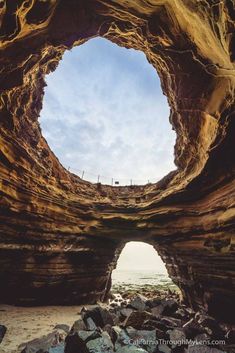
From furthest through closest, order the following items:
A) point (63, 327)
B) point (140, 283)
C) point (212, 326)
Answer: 1. point (140, 283)
2. point (212, 326)
3. point (63, 327)

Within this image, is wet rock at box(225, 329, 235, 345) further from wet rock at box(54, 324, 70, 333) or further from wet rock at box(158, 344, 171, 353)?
wet rock at box(54, 324, 70, 333)

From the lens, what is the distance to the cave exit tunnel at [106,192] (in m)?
6.50

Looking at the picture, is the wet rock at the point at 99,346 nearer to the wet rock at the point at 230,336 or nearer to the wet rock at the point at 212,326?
the wet rock at the point at 212,326

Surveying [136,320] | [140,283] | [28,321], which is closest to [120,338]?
[136,320]

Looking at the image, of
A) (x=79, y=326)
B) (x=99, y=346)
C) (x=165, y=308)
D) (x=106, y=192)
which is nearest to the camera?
(x=99, y=346)

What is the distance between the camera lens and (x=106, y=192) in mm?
16312

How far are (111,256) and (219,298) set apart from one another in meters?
7.07

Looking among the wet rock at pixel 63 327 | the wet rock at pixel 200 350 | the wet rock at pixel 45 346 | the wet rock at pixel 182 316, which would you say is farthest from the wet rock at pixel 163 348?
the wet rock at pixel 182 316

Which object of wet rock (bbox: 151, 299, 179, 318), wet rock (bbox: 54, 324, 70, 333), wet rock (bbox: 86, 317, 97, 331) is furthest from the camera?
wet rock (bbox: 151, 299, 179, 318)

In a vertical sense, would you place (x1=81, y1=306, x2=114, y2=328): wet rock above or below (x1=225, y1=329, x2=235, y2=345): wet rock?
above

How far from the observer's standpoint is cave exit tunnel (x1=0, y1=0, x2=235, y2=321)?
21.3ft

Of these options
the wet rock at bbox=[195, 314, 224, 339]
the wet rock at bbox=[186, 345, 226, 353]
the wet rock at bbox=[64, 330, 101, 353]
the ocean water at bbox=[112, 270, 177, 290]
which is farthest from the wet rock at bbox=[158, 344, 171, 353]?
the ocean water at bbox=[112, 270, 177, 290]

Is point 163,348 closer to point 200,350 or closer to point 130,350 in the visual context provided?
point 200,350

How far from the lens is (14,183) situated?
32.8 ft
